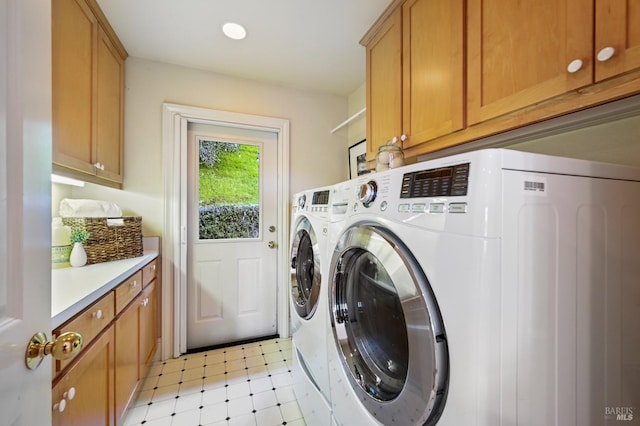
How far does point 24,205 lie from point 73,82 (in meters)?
1.26

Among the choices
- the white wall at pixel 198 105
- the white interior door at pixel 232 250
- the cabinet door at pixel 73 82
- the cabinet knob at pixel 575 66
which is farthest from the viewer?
the white interior door at pixel 232 250

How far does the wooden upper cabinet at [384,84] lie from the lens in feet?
4.67

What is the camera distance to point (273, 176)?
2436 mm

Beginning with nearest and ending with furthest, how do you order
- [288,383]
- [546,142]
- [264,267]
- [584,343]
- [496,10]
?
[584,343] → [496,10] → [546,142] → [288,383] → [264,267]

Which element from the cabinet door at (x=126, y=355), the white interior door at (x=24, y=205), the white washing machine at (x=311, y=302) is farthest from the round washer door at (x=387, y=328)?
the cabinet door at (x=126, y=355)

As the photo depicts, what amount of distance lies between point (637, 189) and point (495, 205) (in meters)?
0.57

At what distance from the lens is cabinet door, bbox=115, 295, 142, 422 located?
4.14 ft

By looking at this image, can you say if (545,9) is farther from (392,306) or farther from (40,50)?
(40,50)

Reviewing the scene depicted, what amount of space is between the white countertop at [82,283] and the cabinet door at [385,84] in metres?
1.55

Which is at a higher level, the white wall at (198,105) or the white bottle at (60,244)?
the white wall at (198,105)

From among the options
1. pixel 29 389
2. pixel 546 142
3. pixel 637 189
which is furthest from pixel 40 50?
pixel 546 142

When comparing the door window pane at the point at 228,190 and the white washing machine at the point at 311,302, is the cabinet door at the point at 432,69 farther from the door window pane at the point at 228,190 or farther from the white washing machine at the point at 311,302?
the door window pane at the point at 228,190

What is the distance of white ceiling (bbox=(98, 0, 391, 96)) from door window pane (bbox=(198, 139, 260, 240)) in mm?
650

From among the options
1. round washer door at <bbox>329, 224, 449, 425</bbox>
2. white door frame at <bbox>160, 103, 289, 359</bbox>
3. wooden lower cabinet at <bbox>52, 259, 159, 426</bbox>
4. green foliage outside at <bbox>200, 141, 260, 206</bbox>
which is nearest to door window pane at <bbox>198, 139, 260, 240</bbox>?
green foliage outside at <bbox>200, 141, 260, 206</bbox>
